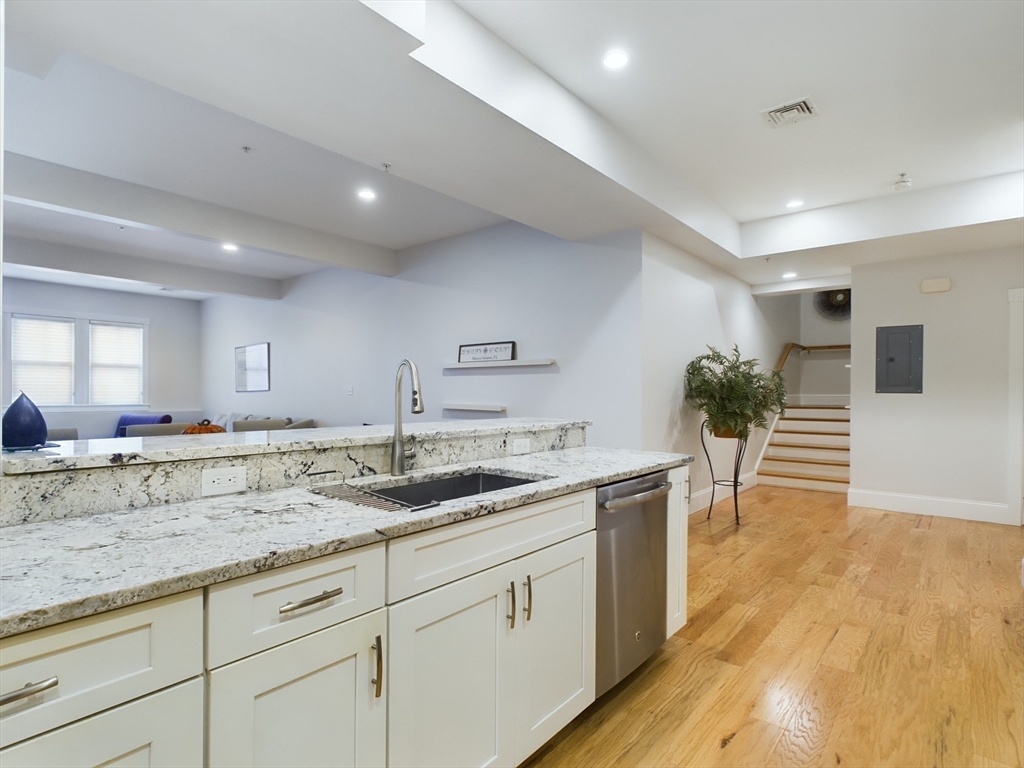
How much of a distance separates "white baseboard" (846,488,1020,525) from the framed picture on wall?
7580mm

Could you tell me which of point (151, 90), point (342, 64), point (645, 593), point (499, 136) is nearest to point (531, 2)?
point (499, 136)

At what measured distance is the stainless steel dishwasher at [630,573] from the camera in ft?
6.34

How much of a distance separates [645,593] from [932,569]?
2.60 m

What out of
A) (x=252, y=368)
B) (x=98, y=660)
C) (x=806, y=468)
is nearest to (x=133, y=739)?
(x=98, y=660)

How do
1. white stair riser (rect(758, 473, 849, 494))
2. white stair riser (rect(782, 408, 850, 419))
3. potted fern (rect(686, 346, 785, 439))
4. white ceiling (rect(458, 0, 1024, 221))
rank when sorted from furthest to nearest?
1. white stair riser (rect(782, 408, 850, 419))
2. white stair riser (rect(758, 473, 849, 494))
3. potted fern (rect(686, 346, 785, 439))
4. white ceiling (rect(458, 0, 1024, 221))

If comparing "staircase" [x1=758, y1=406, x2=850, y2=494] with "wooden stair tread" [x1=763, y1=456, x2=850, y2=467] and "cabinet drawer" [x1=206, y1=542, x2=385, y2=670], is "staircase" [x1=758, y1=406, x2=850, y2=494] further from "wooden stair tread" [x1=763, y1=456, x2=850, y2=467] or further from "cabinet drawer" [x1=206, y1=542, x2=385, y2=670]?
"cabinet drawer" [x1=206, y1=542, x2=385, y2=670]

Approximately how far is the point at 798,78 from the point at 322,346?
596 cm

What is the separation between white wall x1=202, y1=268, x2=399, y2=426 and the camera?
633 cm

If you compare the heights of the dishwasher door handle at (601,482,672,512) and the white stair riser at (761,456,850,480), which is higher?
the dishwasher door handle at (601,482,672,512)

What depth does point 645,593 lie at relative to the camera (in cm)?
214

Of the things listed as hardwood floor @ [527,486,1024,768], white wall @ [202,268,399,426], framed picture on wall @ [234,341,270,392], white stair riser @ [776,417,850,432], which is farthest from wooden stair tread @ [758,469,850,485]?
framed picture on wall @ [234,341,270,392]

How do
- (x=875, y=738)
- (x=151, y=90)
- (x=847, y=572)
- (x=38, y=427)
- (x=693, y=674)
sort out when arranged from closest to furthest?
(x=38, y=427), (x=875, y=738), (x=693, y=674), (x=151, y=90), (x=847, y=572)

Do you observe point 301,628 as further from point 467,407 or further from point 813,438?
point 813,438

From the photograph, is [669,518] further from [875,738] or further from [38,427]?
[38,427]
